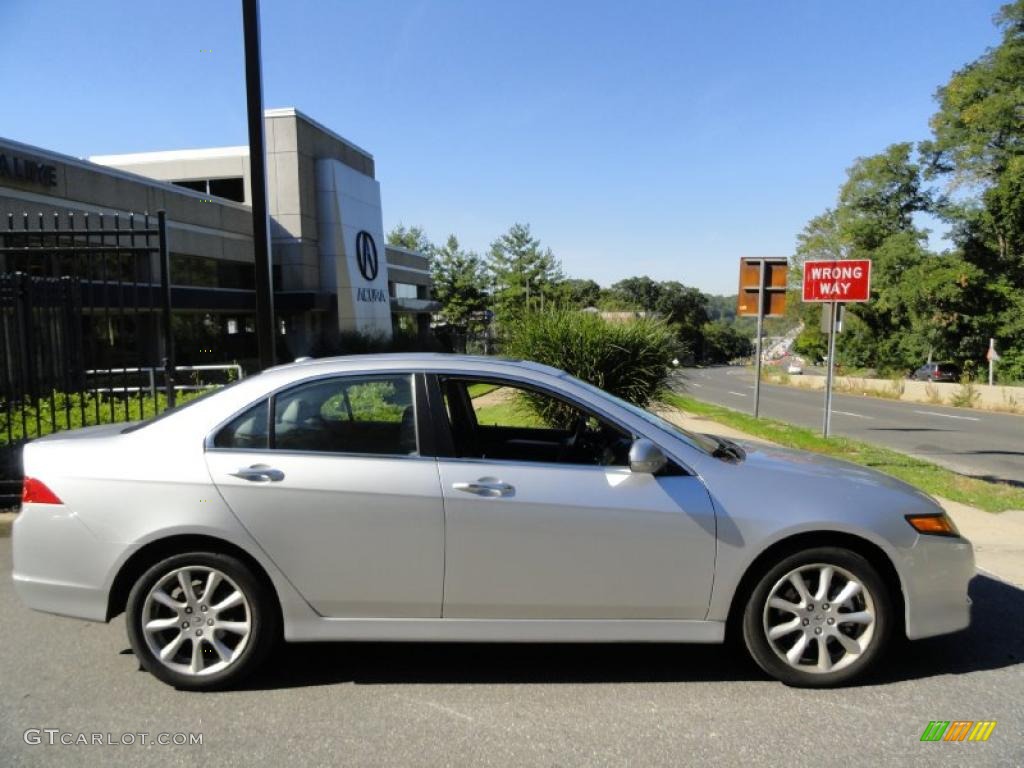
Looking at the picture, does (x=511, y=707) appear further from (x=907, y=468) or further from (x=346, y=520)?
(x=907, y=468)

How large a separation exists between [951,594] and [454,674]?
97.2 inches

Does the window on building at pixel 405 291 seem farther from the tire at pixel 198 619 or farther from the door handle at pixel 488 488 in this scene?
the door handle at pixel 488 488

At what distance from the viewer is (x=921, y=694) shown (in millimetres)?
3361

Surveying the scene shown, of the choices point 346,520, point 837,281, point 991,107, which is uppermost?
point 991,107

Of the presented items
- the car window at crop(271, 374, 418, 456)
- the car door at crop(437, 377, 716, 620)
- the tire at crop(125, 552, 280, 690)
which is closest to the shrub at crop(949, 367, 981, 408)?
the car door at crop(437, 377, 716, 620)

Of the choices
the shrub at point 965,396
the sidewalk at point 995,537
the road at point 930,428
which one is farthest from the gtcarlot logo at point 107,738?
the shrub at point 965,396

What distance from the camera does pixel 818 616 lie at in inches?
132

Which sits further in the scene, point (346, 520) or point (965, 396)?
point (965, 396)

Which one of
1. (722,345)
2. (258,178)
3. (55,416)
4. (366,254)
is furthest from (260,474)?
(722,345)

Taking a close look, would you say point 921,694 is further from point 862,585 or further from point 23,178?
point 23,178

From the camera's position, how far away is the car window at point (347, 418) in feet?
11.4

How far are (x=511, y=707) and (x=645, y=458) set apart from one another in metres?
1.29

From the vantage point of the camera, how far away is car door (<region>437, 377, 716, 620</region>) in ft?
10.8

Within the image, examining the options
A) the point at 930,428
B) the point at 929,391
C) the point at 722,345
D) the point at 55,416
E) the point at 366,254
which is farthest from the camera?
the point at 722,345
